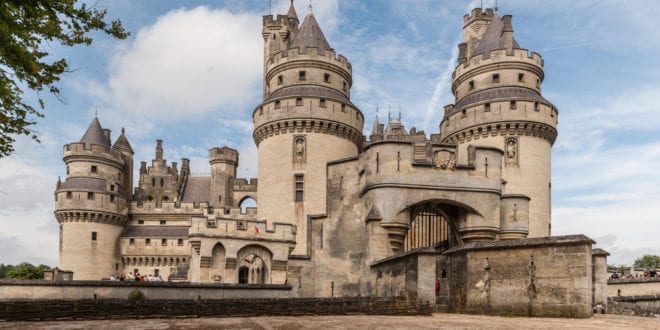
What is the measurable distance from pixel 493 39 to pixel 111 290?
2956 centimetres

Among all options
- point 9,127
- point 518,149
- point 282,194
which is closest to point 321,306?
point 9,127

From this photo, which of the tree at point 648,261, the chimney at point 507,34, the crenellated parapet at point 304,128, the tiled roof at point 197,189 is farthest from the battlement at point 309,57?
the tree at point 648,261

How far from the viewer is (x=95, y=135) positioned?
5559 centimetres

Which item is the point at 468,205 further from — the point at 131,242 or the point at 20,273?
the point at 20,273

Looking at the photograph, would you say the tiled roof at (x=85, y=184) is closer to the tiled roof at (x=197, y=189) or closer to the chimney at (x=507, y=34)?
the tiled roof at (x=197, y=189)

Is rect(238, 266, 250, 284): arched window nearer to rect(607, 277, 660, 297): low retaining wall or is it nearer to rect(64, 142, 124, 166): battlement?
rect(607, 277, 660, 297): low retaining wall

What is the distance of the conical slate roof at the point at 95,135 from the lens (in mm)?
55069

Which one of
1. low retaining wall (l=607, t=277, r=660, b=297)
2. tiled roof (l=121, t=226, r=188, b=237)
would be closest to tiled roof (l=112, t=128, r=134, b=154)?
tiled roof (l=121, t=226, r=188, b=237)

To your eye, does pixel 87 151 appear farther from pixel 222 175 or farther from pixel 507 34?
pixel 507 34

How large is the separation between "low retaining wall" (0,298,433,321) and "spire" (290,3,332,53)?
26.3 m

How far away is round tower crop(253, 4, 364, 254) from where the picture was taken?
35.5 m

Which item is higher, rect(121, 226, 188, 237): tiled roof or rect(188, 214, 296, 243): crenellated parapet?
rect(188, 214, 296, 243): crenellated parapet

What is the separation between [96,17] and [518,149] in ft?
97.3

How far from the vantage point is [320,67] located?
38.0 meters
